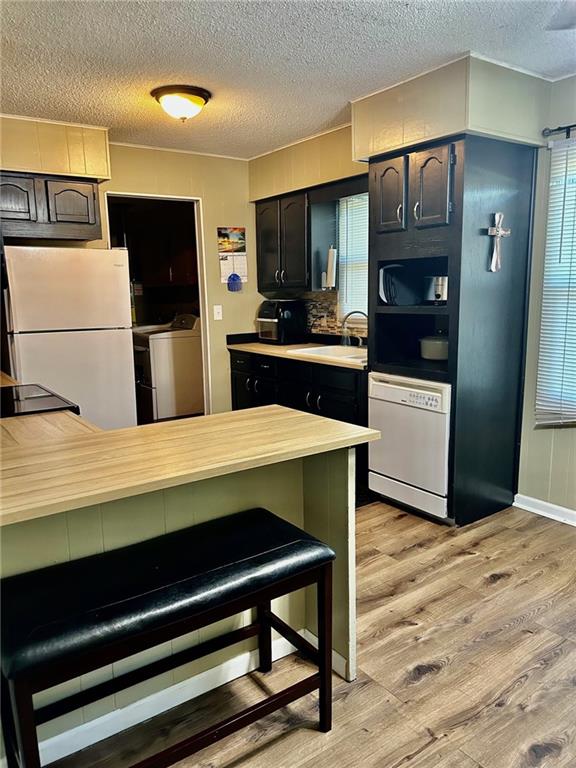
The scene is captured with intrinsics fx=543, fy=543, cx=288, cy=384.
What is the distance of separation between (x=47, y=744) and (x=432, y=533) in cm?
209

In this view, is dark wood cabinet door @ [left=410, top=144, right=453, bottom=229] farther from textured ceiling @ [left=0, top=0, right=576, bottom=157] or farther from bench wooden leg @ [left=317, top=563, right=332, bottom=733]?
bench wooden leg @ [left=317, top=563, right=332, bottom=733]

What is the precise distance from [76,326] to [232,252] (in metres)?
1.64

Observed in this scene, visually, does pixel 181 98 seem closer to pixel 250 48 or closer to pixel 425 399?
pixel 250 48

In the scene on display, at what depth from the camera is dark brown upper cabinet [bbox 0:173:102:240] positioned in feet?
11.1

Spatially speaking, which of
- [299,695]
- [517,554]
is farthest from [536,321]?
[299,695]

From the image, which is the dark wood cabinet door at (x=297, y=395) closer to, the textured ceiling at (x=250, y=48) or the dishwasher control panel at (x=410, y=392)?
the dishwasher control panel at (x=410, y=392)

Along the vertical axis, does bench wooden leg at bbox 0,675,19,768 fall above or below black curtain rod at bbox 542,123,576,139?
below

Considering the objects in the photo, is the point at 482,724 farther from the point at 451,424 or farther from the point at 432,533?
the point at 451,424

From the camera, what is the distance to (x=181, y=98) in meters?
2.92

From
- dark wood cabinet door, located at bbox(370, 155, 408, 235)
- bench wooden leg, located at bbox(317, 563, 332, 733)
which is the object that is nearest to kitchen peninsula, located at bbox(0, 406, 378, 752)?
bench wooden leg, located at bbox(317, 563, 332, 733)

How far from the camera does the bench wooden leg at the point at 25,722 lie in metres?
1.15

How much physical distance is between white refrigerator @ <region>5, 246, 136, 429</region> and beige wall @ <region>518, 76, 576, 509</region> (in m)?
2.57

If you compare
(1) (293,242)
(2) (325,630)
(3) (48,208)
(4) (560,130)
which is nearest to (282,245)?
(1) (293,242)

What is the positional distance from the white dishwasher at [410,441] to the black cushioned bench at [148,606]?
1543mm
